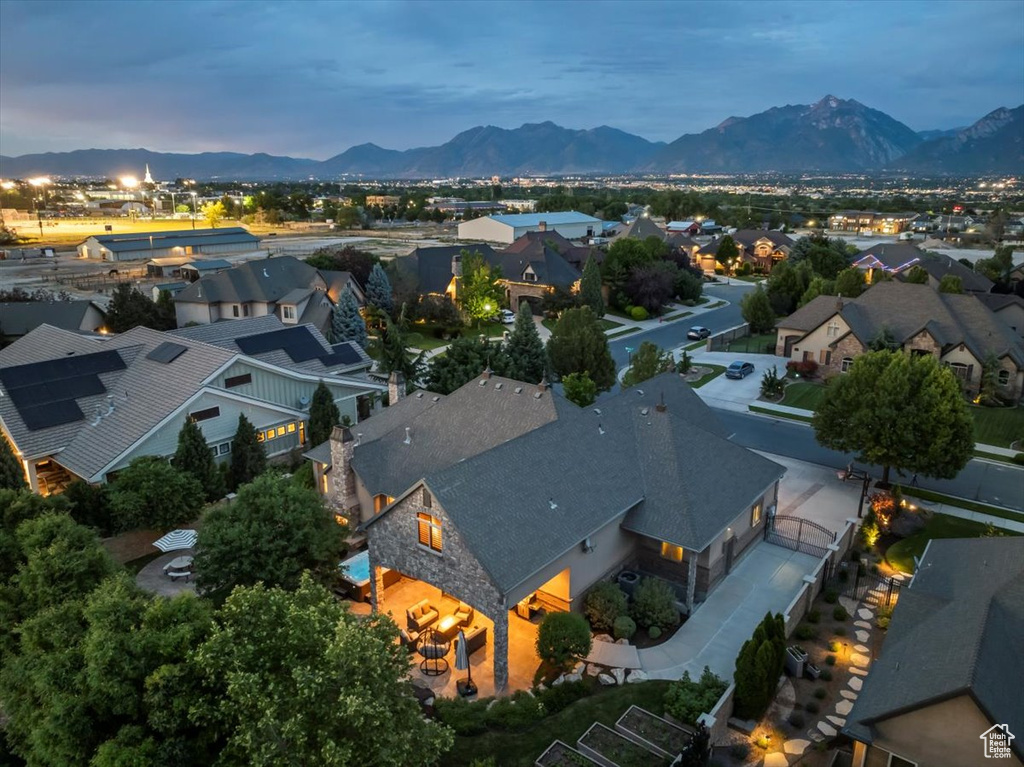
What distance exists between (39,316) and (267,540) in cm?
4707

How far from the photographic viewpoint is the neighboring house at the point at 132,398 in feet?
99.8

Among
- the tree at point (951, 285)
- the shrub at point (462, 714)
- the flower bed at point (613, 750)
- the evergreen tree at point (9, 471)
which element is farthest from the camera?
the tree at point (951, 285)

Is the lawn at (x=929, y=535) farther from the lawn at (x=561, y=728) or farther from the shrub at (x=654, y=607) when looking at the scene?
the lawn at (x=561, y=728)

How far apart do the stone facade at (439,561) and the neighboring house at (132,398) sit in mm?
14406

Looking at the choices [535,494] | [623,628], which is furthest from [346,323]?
[623,628]

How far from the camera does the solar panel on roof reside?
115 ft

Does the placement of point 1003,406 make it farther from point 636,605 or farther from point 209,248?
point 209,248

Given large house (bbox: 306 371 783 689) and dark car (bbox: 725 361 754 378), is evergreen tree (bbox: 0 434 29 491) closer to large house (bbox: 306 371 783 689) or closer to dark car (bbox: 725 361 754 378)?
large house (bbox: 306 371 783 689)

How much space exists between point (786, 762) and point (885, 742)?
2.93 metres

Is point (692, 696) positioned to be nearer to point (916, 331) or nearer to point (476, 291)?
point (916, 331)

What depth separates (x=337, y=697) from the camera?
12.7 meters

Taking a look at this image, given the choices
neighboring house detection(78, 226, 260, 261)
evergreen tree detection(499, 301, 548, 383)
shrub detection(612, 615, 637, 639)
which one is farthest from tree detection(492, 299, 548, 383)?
neighboring house detection(78, 226, 260, 261)

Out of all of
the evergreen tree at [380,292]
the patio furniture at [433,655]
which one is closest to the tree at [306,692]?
the patio furniture at [433,655]

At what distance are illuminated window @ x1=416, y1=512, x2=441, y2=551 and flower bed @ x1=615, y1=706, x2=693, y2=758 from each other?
7.13 meters
